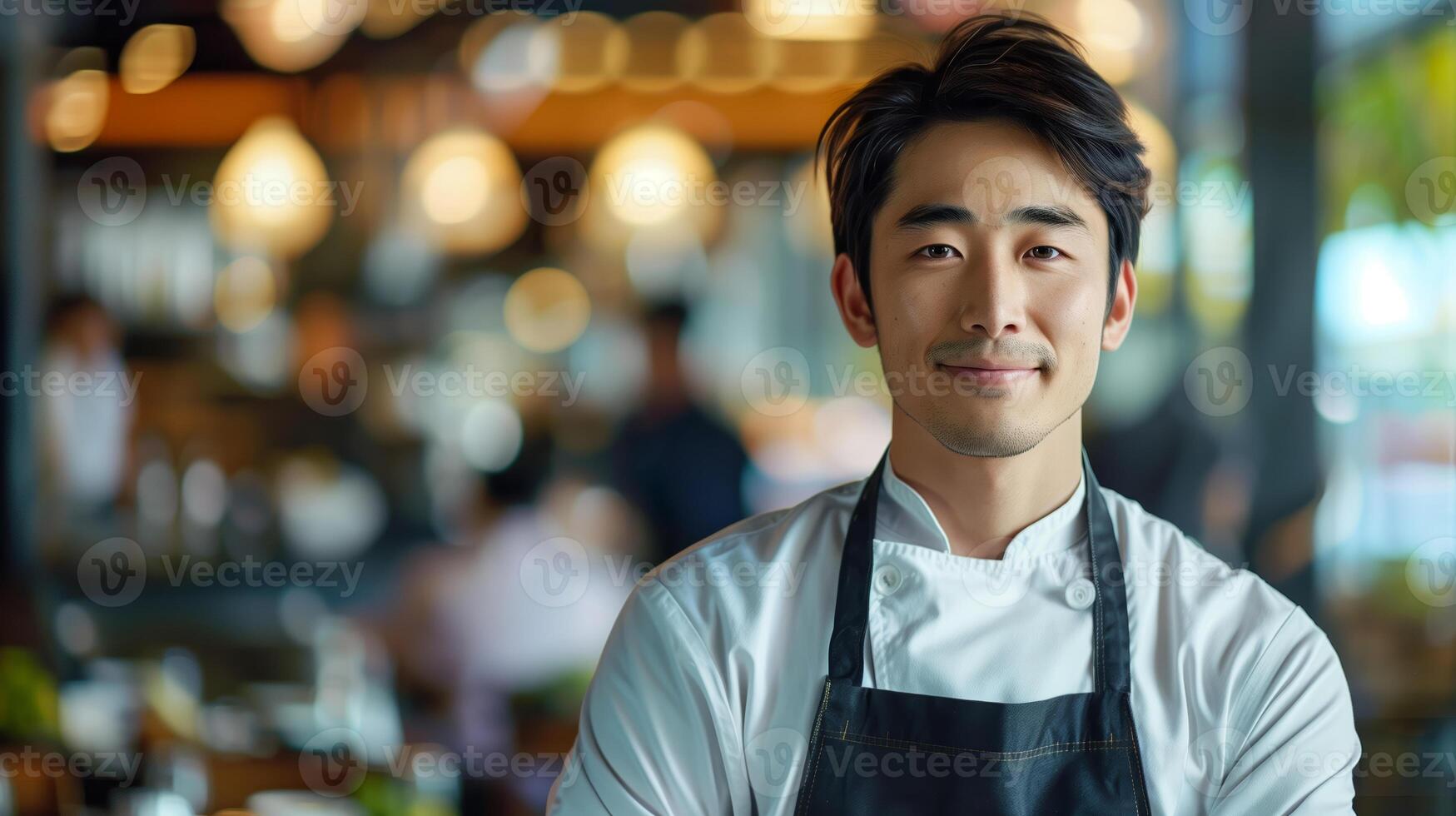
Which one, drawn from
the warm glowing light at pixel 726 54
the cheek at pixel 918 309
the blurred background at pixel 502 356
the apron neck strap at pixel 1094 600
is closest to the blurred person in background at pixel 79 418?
the blurred background at pixel 502 356

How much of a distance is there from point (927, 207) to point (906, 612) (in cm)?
44

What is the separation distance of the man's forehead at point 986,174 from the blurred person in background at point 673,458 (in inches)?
79.0

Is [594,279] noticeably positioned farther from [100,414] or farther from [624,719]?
[624,719]

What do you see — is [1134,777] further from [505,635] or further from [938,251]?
[505,635]

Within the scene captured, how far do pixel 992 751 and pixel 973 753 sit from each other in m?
0.02

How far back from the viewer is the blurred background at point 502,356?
2926mm

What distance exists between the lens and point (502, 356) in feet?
11.5

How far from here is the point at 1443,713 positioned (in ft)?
9.52

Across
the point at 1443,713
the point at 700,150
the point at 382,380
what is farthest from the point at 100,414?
the point at 1443,713

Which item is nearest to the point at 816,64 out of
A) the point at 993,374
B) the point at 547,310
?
the point at 547,310

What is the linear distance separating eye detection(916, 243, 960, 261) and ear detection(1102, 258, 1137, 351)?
236 mm

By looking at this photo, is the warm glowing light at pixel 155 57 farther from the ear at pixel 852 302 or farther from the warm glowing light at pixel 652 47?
the ear at pixel 852 302

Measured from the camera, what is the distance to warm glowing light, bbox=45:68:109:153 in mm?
3486

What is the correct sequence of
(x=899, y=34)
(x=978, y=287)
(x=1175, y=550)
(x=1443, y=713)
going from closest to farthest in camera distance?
(x=978, y=287) → (x=1175, y=550) → (x=1443, y=713) → (x=899, y=34)
